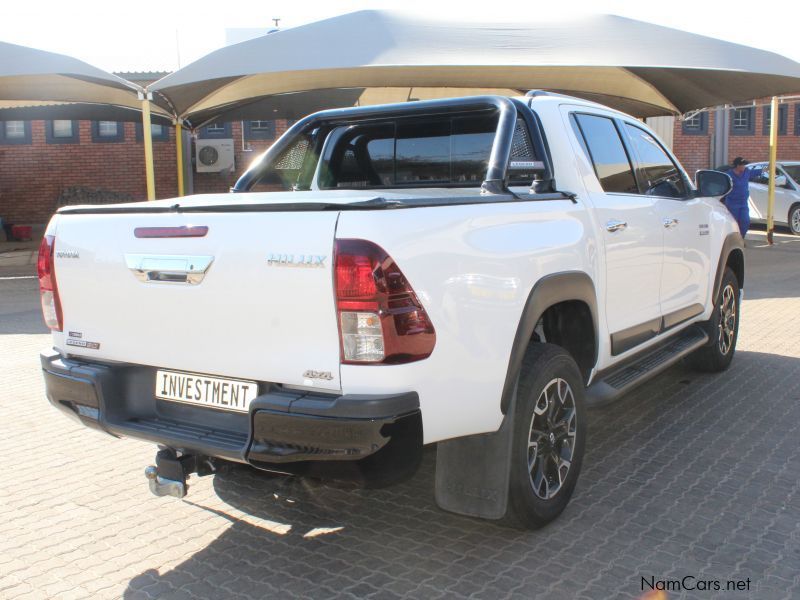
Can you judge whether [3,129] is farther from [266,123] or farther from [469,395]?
[469,395]

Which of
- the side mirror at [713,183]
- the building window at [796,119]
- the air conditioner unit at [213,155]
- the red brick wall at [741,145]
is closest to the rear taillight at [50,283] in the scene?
the side mirror at [713,183]

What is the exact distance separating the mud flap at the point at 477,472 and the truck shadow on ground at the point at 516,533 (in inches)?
11.0

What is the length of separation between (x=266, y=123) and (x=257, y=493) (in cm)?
1890

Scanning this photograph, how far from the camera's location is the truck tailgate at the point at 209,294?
9.03ft

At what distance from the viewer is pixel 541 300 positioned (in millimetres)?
3314

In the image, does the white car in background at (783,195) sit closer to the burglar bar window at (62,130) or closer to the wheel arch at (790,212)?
the wheel arch at (790,212)

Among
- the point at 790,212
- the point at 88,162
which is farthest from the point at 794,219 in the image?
the point at 88,162

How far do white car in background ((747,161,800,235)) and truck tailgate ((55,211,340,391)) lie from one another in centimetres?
1881

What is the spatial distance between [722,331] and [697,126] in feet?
65.5

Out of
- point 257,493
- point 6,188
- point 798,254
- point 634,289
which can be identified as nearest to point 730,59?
point 798,254

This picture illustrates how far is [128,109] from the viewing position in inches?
684

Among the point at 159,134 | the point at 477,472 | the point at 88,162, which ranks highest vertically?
the point at 159,134

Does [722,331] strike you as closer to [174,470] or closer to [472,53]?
[174,470]

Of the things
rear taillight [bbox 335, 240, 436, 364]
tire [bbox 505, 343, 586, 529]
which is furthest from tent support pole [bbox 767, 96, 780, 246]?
rear taillight [bbox 335, 240, 436, 364]
